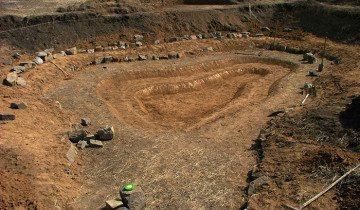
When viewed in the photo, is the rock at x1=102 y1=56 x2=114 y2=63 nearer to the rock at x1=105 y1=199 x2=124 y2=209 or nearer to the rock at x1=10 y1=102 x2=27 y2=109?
the rock at x1=10 y1=102 x2=27 y2=109

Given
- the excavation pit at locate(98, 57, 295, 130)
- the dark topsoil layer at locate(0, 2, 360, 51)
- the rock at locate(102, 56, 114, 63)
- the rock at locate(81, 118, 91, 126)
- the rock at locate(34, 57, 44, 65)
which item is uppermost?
the dark topsoil layer at locate(0, 2, 360, 51)

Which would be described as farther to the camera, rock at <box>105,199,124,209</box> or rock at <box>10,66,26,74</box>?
rock at <box>10,66,26,74</box>

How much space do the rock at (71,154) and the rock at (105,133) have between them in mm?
1200

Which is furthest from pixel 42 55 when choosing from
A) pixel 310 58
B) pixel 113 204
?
pixel 310 58

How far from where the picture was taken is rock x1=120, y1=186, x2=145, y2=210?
11.2 metres

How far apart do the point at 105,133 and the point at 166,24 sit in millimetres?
15626

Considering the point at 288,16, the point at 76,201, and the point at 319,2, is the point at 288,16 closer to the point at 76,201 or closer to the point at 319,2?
the point at 319,2

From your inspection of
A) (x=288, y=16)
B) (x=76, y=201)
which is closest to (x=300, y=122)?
(x=76, y=201)

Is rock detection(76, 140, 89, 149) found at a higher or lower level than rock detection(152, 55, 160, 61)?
lower

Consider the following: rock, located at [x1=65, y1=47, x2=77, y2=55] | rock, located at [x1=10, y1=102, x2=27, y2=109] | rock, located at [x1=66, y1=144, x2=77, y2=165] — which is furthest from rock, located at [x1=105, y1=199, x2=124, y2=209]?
rock, located at [x1=65, y1=47, x2=77, y2=55]

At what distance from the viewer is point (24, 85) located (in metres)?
20.0

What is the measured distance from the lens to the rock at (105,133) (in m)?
15.4

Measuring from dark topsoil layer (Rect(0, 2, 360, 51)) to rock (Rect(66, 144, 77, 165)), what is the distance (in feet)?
41.4

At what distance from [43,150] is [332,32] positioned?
22809 millimetres
